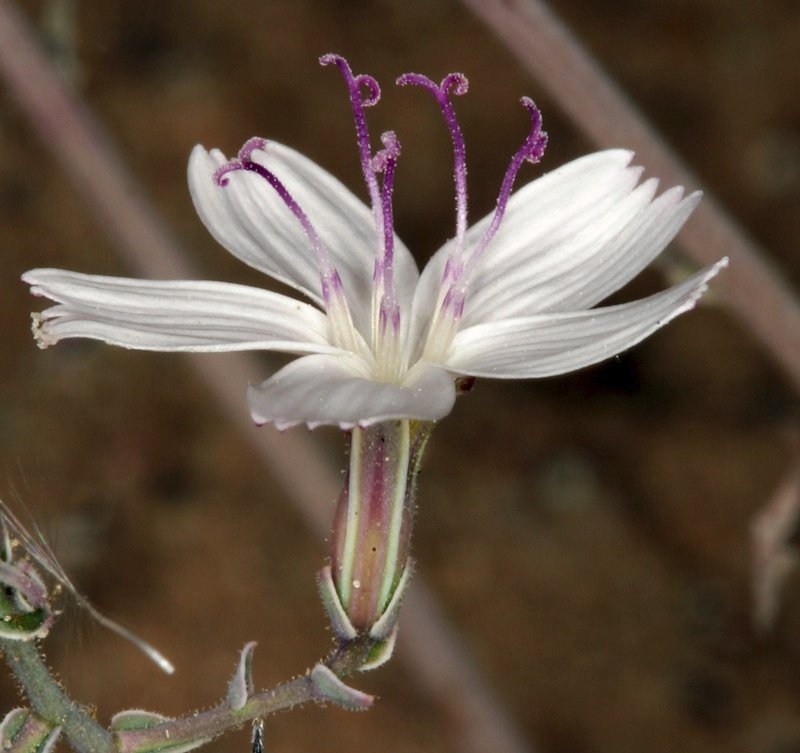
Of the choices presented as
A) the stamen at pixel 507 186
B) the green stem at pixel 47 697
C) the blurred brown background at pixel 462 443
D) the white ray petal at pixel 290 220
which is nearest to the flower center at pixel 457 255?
the stamen at pixel 507 186

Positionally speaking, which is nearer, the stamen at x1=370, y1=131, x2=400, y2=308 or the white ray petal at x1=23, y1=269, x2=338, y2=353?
the white ray petal at x1=23, y1=269, x2=338, y2=353

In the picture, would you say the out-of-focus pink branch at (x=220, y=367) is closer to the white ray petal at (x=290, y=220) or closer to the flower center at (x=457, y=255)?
the white ray petal at (x=290, y=220)

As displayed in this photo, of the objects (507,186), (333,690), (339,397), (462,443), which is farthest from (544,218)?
(462,443)

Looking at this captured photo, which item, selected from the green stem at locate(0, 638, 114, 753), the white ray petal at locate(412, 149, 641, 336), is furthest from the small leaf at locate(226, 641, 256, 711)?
the white ray petal at locate(412, 149, 641, 336)

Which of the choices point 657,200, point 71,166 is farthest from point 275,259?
point 71,166

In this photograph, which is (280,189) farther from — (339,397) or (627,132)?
(627,132)

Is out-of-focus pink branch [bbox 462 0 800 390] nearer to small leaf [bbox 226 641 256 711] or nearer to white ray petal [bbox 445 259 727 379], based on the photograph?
white ray petal [bbox 445 259 727 379]

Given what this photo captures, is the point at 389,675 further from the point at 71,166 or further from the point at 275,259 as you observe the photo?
the point at 275,259
